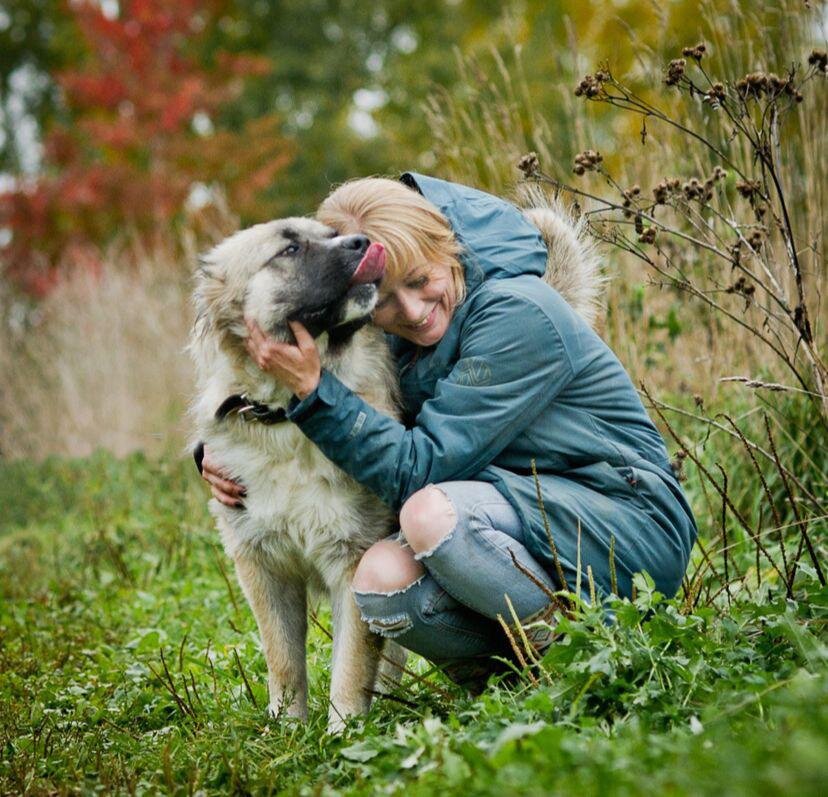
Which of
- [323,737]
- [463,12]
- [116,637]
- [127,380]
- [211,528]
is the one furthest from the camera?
[463,12]

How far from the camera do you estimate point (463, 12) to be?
1919 centimetres

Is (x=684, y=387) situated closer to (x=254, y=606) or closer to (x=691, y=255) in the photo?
(x=691, y=255)

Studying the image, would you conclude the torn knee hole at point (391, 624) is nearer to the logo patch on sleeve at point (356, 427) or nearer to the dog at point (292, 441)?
the dog at point (292, 441)

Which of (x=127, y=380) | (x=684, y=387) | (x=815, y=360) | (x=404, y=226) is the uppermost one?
(x=404, y=226)

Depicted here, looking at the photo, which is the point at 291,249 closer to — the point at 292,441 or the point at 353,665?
the point at 292,441

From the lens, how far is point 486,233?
10.6 ft

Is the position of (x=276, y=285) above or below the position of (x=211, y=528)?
above

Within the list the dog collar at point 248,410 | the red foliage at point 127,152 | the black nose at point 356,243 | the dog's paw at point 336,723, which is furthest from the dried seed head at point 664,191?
the red foliage at point 127,152

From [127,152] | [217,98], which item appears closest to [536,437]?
[217,98]

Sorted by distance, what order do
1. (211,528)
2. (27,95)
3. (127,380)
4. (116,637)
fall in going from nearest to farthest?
(116,637)
(211,528)
(127,380)
(27,95)

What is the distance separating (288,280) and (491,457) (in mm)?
850

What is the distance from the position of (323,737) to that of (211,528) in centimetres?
303

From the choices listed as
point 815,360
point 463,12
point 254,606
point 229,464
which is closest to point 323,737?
point 254,606

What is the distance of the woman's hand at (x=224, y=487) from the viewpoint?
3.31 meters
